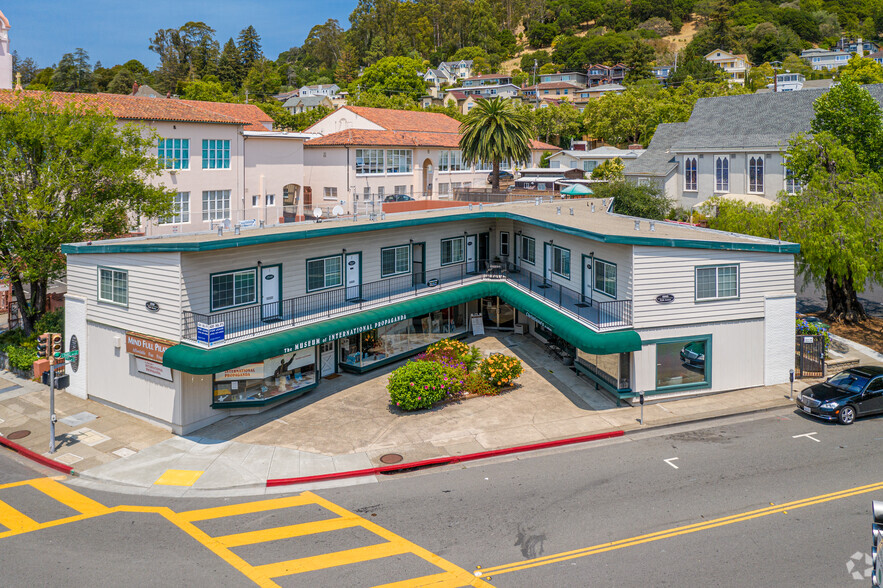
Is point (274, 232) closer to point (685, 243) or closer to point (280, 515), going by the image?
point (280, 515)

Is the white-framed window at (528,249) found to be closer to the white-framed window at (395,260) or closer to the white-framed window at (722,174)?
the white-framed window at (395,260)

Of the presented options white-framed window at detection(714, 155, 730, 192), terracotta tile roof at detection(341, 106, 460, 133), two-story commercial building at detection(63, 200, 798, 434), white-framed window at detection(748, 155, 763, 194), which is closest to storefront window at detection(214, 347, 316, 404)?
two-story commercial building at detection(63, 200, 798, 434)

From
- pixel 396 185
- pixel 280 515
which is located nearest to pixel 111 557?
pixel 280 515

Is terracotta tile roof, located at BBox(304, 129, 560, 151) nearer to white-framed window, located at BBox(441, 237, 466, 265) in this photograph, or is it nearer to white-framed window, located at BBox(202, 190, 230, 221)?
white-framed window, located at BBox(202, 190, 230, 221)

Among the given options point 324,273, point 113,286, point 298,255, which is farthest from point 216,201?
point 298,255

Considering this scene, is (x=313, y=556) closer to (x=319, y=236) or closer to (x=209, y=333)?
(x=209, y=333)

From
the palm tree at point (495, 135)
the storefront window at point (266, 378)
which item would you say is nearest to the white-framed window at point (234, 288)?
the storefront window at point (266, 378)
